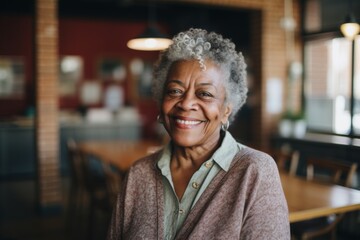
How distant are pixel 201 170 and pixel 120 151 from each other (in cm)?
322

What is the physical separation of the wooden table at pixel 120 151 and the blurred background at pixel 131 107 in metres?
0.17

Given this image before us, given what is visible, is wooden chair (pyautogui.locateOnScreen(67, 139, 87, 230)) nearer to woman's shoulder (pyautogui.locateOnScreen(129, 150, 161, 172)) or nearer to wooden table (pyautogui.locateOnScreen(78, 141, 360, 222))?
wooden table (pyautogui.locateOnScreen(78, 141, 360, 222))

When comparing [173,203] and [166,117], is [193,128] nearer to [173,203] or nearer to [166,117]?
[166,117]

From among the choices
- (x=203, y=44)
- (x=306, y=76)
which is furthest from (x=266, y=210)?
(x=306, y=76)

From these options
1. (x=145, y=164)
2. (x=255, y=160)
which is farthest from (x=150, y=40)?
(x=255, y=160)

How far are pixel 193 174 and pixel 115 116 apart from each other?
707 cm

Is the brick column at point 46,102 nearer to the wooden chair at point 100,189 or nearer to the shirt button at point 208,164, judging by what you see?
the wooden chair at point 100,189

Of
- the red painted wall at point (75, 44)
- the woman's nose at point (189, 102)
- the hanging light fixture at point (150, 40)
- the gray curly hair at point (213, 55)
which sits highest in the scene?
the red painted wall at point (75, 44)

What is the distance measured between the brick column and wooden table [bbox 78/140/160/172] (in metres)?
0.44

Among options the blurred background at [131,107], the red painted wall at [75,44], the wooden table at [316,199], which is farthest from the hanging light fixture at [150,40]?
the red painted wall at [75,44]

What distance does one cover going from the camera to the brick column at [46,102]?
192 inches

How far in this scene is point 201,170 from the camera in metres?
1.56

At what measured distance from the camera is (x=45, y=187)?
5016 millimetres

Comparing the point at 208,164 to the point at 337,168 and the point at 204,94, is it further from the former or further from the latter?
the point at 337,168
